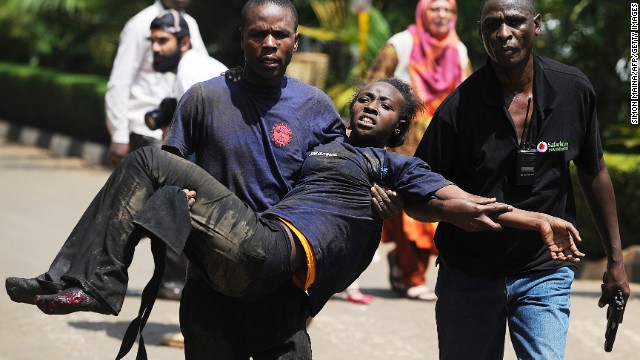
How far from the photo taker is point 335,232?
3.96 metres

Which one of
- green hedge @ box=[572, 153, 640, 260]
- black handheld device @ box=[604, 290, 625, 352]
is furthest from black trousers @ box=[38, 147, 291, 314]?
green hedge @ box=[572, 153, 640, 260]

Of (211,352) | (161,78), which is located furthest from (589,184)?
(161,78)

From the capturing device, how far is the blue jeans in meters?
4.27

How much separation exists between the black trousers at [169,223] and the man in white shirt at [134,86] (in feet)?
11.9

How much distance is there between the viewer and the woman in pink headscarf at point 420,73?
8.49m

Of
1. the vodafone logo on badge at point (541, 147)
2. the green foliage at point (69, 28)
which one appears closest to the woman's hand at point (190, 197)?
the vodafone logo on badge at point (541, 147)

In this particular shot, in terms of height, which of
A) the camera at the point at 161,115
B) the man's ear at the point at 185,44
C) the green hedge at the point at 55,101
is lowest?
the green hedge at the point at 55,101

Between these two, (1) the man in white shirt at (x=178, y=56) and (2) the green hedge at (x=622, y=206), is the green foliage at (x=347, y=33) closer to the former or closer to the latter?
(2) the green hedge at (x=622, y=206)

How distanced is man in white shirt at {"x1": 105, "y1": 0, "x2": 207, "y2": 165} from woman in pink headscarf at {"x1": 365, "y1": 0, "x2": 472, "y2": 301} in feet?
4.71

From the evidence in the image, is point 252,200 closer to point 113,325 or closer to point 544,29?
point 113,325

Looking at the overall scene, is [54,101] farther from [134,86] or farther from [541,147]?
[541,147]

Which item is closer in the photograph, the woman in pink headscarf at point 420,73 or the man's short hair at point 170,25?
the man's short hair at point 170,25

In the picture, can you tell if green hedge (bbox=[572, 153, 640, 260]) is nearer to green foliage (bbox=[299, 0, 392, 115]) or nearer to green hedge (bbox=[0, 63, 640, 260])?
green foliage (bbox=[299, 0, 392, 115])

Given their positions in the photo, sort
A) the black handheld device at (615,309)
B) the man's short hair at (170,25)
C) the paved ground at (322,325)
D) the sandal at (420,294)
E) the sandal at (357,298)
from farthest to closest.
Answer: the sandal at (420,294) < the sandal at (357,298) < the man's short hair at (170,25) < the paved ground at (322,325) < the black handheld device at (615,309)
